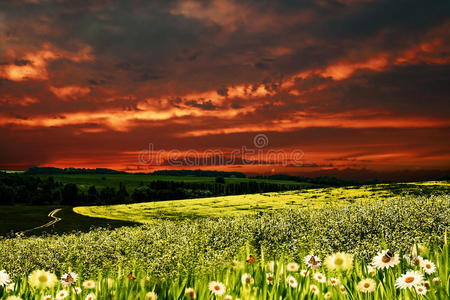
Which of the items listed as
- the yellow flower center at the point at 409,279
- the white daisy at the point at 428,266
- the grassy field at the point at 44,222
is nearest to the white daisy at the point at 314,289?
the yellow flower center at the point at 409,279

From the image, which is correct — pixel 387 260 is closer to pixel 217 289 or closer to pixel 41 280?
pixel 217 289

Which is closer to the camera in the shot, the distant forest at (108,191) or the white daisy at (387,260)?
the white daisy at (387,260)

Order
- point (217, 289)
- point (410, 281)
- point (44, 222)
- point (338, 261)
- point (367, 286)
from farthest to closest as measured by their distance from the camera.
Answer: point (44, 222) < point (338, 261) < point (367, 286) < point (217, 289) < point (410, 281)

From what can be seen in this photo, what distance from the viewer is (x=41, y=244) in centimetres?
1728

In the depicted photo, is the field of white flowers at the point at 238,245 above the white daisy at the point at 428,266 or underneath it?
underneath

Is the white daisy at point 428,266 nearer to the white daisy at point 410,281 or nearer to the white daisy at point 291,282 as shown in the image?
the white daisy at point 410,281

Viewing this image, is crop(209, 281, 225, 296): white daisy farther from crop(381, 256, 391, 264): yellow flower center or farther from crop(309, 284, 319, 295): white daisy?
crop(381, 256, 391, 264): yellow flower center

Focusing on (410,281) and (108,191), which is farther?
(108,191)

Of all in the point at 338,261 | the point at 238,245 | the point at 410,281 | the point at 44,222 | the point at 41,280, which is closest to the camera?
the point at 410,281

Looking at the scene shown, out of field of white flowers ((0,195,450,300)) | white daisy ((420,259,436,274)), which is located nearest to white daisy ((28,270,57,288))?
field of white flowers ((0,195,450,300))

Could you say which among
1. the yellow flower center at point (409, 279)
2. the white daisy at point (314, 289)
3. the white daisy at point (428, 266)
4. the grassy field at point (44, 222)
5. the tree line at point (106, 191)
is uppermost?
the yellow flower center at point (409, 279)

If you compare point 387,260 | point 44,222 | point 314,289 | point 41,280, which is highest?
point 387,260

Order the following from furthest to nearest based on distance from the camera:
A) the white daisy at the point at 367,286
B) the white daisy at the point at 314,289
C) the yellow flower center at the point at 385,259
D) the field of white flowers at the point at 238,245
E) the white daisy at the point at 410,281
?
1. the field of white flowers at the point at 238,245
2. the white daisy at the point at 314,289
3. the yellow flower center at the point at 385,259
4. the white daisy at the point at 367,286
5. the white daisy at the point at 410,281

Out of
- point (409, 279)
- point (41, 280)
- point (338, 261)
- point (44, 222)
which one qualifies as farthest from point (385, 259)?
point (44, 222)
